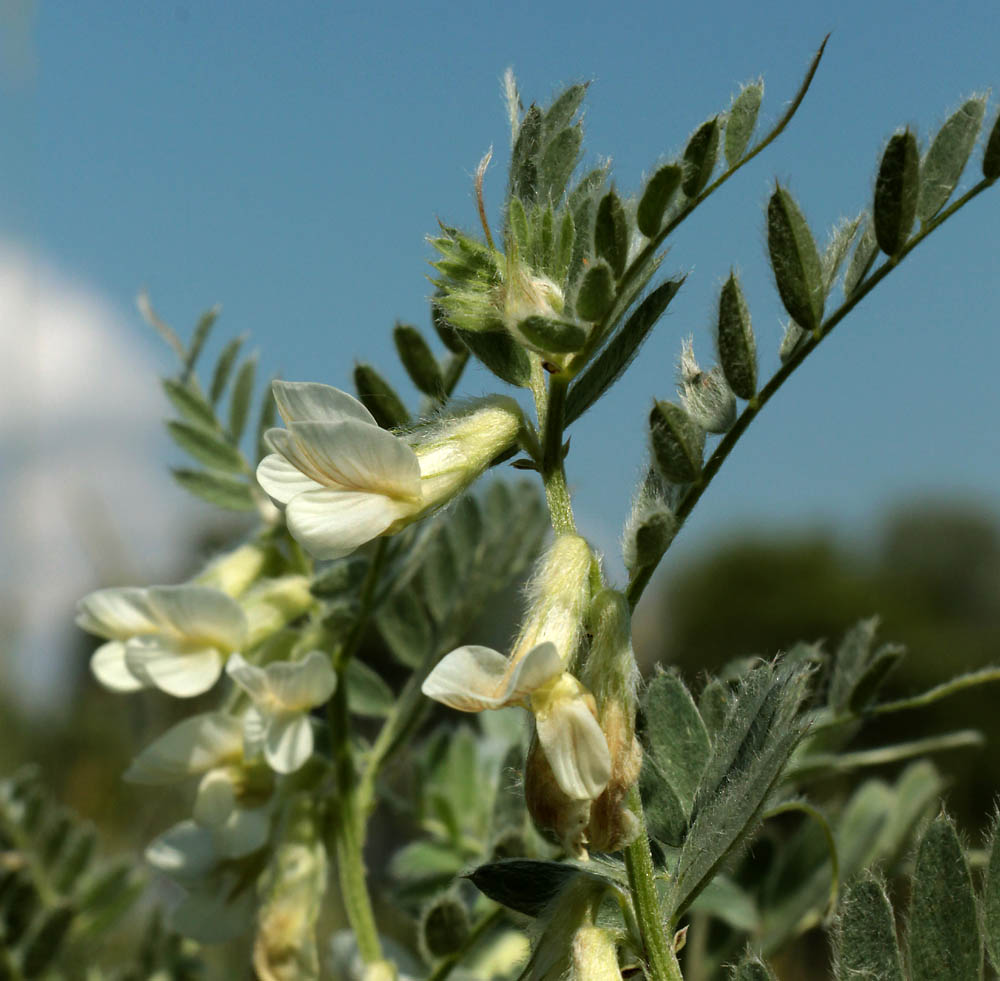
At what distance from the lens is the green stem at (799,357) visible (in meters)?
0.66

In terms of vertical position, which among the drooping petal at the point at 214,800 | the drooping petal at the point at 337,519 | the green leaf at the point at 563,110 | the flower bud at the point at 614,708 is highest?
the green leaf at the point at 563,110

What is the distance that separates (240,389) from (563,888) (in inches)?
31.5

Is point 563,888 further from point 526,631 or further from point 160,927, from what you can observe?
point 160,927

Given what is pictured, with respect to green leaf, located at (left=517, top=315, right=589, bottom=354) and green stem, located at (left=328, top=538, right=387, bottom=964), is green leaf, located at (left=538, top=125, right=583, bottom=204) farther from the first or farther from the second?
green stem, located at (left=328, top=538, right=387, bottom=964)

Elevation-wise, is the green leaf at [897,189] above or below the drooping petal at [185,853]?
above

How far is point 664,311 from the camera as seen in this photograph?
65cm

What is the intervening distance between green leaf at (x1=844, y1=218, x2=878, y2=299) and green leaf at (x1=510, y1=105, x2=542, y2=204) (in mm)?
193

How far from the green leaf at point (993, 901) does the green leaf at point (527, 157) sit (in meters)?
0.44

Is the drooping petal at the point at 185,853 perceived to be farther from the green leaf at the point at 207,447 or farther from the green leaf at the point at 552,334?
the green leaf at the point at 552,334

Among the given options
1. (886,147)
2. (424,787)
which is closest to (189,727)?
(424,787)

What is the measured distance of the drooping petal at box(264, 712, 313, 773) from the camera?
91cm

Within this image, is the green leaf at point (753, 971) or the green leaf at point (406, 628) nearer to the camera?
the green leaf at point (753, 971)

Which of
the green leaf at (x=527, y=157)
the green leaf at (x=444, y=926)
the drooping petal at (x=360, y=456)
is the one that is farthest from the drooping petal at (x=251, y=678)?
Answer: the green leaf at (x=527, y=157)

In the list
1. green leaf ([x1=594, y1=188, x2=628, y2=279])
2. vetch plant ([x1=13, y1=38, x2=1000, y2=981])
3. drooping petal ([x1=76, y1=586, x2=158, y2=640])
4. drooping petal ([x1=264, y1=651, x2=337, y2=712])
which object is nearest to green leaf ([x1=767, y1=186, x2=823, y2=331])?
vetch plant ([x1=13, y1=38, x2=1000, y2=981])
